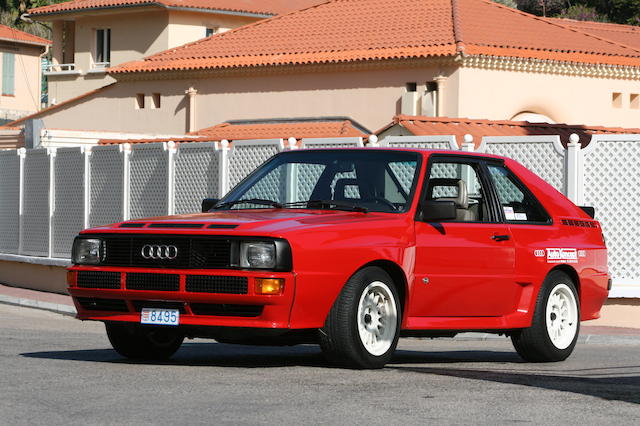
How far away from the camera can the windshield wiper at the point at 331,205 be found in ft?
39.3

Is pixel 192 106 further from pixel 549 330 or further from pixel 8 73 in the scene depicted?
pixel 549 330

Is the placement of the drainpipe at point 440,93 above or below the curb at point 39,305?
above

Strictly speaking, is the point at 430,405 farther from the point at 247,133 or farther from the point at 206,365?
the point at 247,133

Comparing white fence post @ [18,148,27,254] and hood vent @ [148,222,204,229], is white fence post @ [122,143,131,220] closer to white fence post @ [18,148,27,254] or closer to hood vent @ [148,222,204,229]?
white fence post @ [18,148,27,254]

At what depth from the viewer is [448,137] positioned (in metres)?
19.8

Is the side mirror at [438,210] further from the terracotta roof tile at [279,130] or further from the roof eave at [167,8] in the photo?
the roof eave at [167,8]

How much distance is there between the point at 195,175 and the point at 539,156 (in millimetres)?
5637

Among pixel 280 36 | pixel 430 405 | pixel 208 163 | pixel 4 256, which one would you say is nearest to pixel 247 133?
pixel 280 36

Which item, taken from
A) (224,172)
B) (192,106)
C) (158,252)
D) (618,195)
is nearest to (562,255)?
(158,252)

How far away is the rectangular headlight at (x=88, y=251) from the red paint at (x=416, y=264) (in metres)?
0.08

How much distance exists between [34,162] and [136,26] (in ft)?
111

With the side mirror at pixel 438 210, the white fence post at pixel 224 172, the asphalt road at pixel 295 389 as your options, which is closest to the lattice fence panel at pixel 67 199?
the white fence post at pixel 224 172

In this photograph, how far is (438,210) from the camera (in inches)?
467

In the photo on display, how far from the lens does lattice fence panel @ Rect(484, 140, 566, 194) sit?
19.5m
